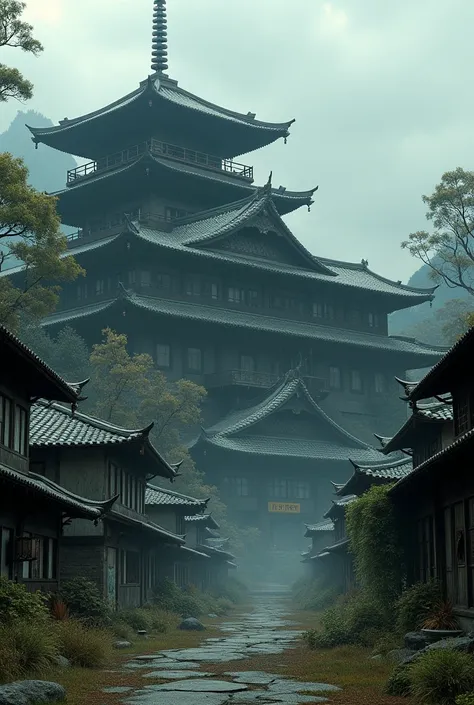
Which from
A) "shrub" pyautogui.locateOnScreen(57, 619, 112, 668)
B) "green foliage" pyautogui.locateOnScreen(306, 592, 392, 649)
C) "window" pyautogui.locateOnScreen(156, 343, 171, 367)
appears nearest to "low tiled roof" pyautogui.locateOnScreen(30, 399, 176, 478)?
"green foliage" pyautogui.locateOnScreen(306, 592, 392, 649)

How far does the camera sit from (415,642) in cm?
2356

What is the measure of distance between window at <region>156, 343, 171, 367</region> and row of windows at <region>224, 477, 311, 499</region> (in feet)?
28.0

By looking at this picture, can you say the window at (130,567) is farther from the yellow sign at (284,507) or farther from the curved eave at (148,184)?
the curved eave at (148,184)

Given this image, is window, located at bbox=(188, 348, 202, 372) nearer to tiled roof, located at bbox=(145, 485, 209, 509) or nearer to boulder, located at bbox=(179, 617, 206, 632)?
tiled roof, located at bbox=(145, 485, 209, 509)

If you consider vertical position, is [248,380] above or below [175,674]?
above

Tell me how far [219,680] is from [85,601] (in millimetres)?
10724

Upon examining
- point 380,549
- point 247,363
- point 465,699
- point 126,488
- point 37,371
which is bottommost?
point 465,699

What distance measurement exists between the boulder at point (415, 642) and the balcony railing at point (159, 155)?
5767 centimetres

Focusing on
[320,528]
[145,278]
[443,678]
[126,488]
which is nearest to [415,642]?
[443,678]

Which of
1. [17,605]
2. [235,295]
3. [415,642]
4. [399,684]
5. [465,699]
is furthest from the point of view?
[235,295]

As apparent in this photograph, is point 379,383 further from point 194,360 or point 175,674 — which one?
point 175,674

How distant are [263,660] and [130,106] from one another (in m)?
58.5

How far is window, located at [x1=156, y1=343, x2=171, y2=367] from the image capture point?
7173 cm

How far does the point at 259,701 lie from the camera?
18250 mm
